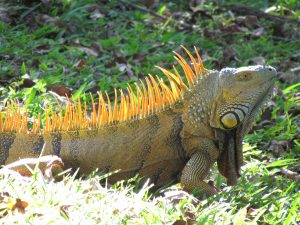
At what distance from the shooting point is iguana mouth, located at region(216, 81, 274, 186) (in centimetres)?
546

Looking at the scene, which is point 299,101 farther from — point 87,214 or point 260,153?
point 87,214

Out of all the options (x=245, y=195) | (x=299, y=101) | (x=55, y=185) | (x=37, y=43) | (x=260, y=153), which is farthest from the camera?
(x=37, y=43)

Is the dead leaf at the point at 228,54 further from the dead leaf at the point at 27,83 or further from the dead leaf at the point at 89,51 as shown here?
the dead leaf at the point at 27,83

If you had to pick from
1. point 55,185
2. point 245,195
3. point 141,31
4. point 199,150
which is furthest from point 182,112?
point 141,31

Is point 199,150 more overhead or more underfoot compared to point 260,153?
more overhead

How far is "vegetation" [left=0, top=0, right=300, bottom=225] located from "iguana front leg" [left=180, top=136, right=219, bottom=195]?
17cm

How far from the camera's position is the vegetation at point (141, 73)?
173 inches

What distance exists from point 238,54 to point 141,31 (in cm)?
112

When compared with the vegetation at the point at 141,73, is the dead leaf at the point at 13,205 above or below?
above

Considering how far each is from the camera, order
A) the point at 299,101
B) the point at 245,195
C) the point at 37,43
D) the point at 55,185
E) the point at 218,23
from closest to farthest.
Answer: the point at 55,185 → the point at 245,195 → the point at 299,101 → the point at 37,43 → the point at 218,23

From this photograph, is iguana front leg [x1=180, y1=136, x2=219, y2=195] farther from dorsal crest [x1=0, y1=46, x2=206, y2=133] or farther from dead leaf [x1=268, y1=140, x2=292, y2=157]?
dead leaf [x1=268, y1=140, x2=292, y2=157]

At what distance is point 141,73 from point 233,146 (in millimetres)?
2696

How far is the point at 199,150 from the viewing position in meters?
5.43

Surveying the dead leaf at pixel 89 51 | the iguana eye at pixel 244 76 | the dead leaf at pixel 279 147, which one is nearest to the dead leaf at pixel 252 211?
the iguana eye at pixel 244 76
